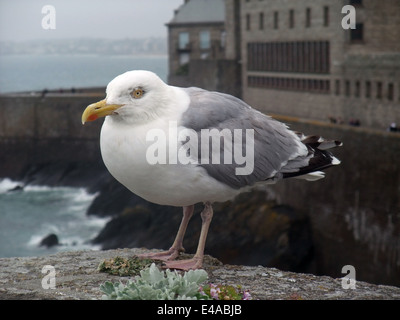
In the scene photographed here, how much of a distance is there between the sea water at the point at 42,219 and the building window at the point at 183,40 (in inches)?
770

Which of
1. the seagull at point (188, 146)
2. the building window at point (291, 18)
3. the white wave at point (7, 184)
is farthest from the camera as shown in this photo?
the white wave at point (7, 184)

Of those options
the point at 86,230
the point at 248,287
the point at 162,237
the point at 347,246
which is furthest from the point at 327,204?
the point at 248,287

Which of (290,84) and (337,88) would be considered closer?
(337,88)

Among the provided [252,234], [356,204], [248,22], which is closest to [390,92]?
[356,204]

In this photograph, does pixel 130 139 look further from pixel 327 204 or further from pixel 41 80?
pixel 41 80

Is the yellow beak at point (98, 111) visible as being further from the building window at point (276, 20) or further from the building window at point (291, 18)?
the building window at point (276, 20)

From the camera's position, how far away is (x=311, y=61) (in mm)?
44156

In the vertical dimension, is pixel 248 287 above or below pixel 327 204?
above

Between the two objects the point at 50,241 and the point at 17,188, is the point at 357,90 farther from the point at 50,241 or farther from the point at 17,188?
the point at 17,188

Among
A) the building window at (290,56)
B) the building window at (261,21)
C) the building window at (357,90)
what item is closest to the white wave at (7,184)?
the building window at (290,56)

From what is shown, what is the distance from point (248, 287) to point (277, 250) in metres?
22.3

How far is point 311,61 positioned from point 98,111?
3917 cm

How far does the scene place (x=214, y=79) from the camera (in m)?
50.7

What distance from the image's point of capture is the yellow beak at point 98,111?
19.4ft
